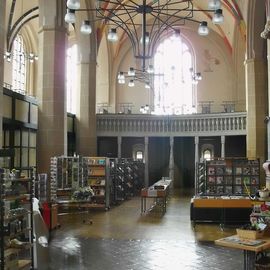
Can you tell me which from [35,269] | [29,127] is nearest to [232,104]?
[29,127]

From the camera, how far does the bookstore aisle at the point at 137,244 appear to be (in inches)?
279

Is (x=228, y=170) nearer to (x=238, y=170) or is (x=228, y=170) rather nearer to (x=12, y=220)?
(x=238, y=170)

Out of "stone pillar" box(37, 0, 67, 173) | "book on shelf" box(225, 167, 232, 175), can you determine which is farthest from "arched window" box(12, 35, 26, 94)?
"book on shelf" box(225, 167, 232, 175)

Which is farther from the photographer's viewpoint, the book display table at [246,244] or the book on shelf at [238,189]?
the book on shelf at [238,189]

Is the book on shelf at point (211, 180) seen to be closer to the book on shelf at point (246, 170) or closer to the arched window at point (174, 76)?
the book on shelf at point (246, 170)

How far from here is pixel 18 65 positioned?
23.9m

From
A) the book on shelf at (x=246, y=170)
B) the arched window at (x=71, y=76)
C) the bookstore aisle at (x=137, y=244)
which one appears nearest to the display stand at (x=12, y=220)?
the bookstore aisle at (x=137, y=244)

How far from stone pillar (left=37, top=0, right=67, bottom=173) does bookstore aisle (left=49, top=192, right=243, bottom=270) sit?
2385 millimetres

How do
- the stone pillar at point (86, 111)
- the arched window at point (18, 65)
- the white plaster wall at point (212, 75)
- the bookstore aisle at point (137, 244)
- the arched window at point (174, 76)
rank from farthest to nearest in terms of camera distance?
1. the arched window at point (174, 76)
2. the white plaster wall at point (212, 75)
3. the arched window at point (18, 65)
4. the stone pillar at point (86, 111)
5. the bookstore aisle at point (137, 244)

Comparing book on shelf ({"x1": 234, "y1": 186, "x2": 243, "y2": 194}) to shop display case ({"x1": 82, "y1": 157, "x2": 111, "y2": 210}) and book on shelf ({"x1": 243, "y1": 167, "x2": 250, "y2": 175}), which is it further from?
shop display case ({"x1": 82, "y1": 157, "x2": 111, "y2": 210})

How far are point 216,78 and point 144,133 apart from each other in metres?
6.79

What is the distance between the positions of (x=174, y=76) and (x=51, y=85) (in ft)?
47.2

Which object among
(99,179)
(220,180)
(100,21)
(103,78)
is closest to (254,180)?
(220,180)

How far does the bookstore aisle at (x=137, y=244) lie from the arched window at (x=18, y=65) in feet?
42.0
